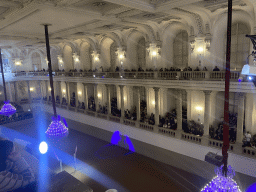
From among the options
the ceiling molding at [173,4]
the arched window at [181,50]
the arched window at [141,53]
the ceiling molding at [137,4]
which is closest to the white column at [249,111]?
the arched window at [181,50]

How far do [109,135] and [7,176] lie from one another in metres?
14.9

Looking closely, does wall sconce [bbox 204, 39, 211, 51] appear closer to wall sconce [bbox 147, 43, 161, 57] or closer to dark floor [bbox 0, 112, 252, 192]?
wall sconce [bbox 147, 43, 161, 57]

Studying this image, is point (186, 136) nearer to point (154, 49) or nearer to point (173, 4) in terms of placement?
point (154, 49)

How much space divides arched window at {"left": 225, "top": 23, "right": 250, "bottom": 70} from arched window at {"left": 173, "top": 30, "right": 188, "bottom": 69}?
11.4ft

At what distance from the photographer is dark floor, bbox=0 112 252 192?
9.61 meters

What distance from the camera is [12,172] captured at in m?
2.26

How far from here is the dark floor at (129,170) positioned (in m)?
9.61

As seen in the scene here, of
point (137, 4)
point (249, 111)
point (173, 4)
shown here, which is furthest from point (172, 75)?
point (137, 4)

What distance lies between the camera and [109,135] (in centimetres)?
1683

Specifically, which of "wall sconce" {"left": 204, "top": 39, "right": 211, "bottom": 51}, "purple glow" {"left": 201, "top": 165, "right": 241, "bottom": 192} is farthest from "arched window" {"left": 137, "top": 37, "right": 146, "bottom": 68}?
"purple glow" {"left": 201, "top": 165, "right": 241, "bottom": 192}

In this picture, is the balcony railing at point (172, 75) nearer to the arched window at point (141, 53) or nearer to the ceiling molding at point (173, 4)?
the arched window at point (141, 53)

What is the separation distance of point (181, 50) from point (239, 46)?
423cm

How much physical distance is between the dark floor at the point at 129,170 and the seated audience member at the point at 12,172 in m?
7.75

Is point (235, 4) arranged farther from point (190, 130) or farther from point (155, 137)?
point (155, 137)
